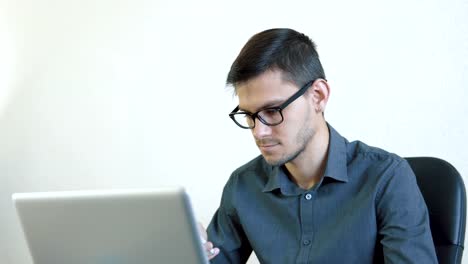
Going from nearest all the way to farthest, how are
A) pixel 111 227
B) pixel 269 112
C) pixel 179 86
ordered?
pixel 111 227 → pixel 269 112 → pixel 179 86

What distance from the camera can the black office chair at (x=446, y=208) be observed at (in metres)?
1.20

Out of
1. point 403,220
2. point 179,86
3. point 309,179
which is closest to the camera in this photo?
point 403,220

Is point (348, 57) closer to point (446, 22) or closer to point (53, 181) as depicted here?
point (446, 22)

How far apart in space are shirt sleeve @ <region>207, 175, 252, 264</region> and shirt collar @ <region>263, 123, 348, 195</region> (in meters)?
0.11

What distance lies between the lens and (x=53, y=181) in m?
2.81

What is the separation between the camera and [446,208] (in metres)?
1.23

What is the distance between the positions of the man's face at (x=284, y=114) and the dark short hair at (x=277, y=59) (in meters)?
0.02

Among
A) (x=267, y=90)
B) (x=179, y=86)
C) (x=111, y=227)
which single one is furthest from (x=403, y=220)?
(x=179, y=86)

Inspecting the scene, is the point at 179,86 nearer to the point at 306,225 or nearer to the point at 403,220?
the point at 306,225

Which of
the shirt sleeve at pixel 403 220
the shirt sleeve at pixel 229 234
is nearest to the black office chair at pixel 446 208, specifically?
the shirt sleeve at pixel 403 220

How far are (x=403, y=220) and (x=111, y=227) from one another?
1.89 ft

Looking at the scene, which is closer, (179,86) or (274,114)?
(274,114)

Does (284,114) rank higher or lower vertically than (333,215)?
higher

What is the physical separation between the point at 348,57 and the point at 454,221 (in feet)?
3.06
